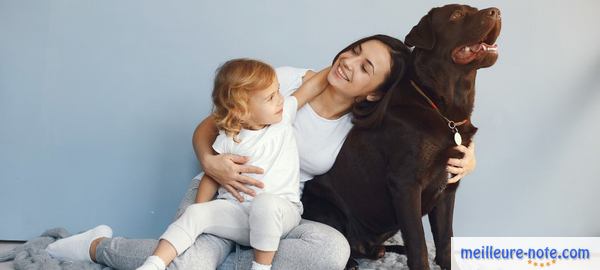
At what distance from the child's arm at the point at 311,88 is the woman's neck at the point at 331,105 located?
0.03 m

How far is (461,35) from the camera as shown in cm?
173

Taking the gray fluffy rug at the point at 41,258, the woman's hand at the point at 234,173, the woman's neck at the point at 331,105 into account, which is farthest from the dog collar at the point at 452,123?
the gray fluffy rug at the point at 41,258

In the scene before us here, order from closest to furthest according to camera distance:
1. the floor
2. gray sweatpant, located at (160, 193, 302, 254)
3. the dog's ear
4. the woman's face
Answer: gray sweatpant, located at (160, 193, 302, 254), the dog's ear, the woman's face, the floor

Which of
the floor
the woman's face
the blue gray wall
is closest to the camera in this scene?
the woman's face

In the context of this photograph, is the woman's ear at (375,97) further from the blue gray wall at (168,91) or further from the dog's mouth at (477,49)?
the blue gray wall at (168,91)

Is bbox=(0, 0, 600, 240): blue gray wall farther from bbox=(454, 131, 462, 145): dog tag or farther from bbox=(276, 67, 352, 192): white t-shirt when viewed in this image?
bbox=(454, 131, 462, 145): dog tag

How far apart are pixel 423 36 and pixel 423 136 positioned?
27cm

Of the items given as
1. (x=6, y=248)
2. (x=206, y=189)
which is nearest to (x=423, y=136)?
(x=206, y=189)

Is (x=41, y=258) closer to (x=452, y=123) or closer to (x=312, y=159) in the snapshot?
(x=312, y=159)

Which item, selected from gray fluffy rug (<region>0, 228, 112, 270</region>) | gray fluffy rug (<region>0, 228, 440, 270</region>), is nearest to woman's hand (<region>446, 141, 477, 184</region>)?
gray fluffy rug (<region>0, 228, 440, 270</region>)

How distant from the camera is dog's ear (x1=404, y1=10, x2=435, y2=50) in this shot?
70.2 inches

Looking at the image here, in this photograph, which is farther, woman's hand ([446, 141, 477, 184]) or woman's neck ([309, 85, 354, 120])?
woman's neck ([309, 85, 354, 120])

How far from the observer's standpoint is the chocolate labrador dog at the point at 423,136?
1.75 metres

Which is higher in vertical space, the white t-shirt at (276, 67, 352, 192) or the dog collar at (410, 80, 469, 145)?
the dog collar at (410, 80, 469, 145)
